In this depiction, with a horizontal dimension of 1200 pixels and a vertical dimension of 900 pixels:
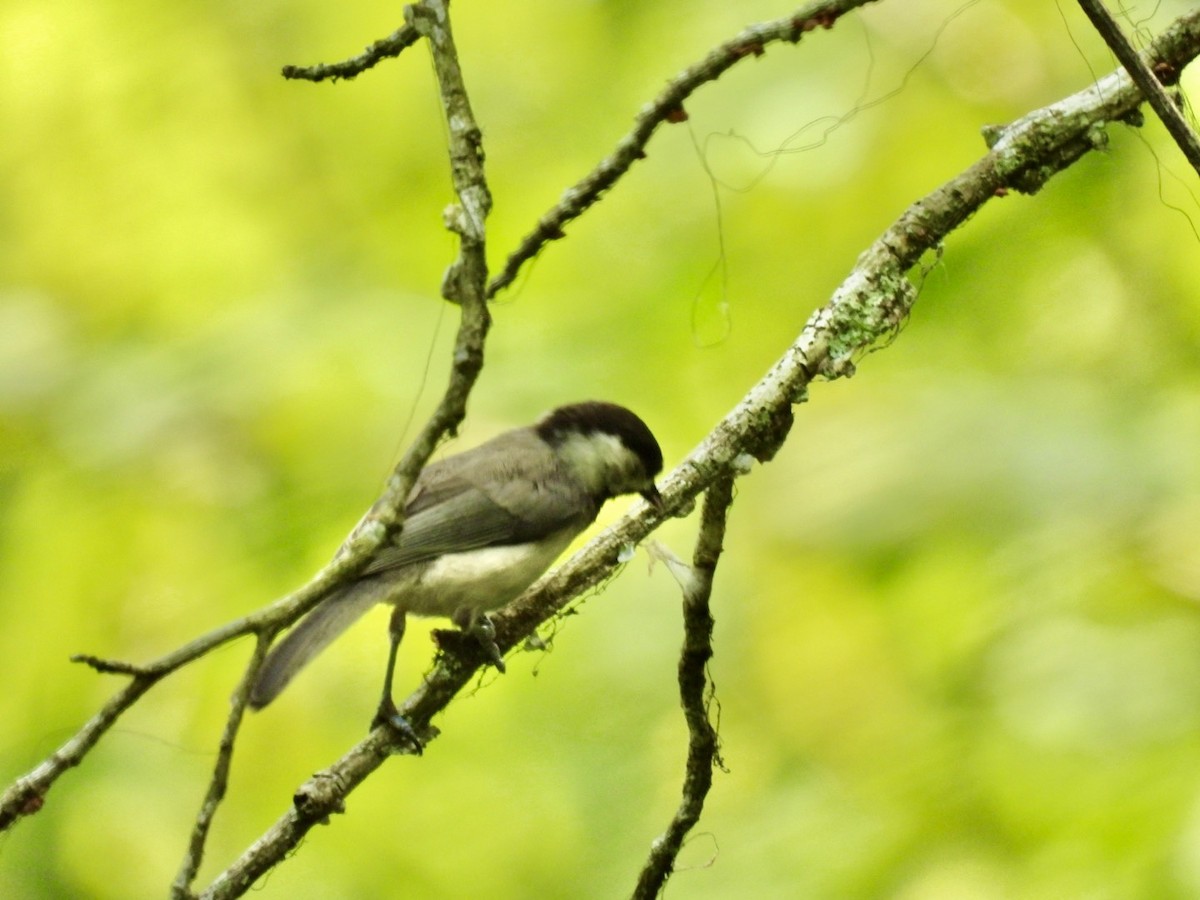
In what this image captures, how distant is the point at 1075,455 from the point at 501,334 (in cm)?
149

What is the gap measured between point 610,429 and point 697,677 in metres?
0.85

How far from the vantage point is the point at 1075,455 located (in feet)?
8.53

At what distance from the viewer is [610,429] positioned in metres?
2.59

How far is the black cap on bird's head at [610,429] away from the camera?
251 cm

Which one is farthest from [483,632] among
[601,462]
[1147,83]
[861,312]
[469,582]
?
[1147,83]

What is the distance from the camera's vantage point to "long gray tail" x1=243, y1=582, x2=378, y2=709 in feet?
6.22

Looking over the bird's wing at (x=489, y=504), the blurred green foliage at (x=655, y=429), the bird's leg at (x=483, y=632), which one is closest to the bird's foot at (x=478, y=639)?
the bird's leg at (x=483, y=632)

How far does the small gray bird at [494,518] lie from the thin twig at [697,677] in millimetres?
367

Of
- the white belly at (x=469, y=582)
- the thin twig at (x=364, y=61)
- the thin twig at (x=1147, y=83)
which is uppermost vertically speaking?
the thin twig at (x=1147, y=83)

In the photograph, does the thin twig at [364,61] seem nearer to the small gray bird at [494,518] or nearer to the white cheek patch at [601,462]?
the small gray bird at [494,518]

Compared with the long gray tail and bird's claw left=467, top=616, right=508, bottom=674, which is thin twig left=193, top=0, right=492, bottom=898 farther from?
bird's claw left=467, top=616, right=508, bottom=674

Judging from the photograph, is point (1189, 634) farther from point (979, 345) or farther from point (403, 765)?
point (403, 765)

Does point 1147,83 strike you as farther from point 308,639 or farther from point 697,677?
point 308,639

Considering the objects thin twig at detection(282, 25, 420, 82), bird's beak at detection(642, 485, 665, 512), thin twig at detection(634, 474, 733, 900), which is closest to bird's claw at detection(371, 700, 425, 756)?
thin twig at detection(634, 474, 733, 900)
